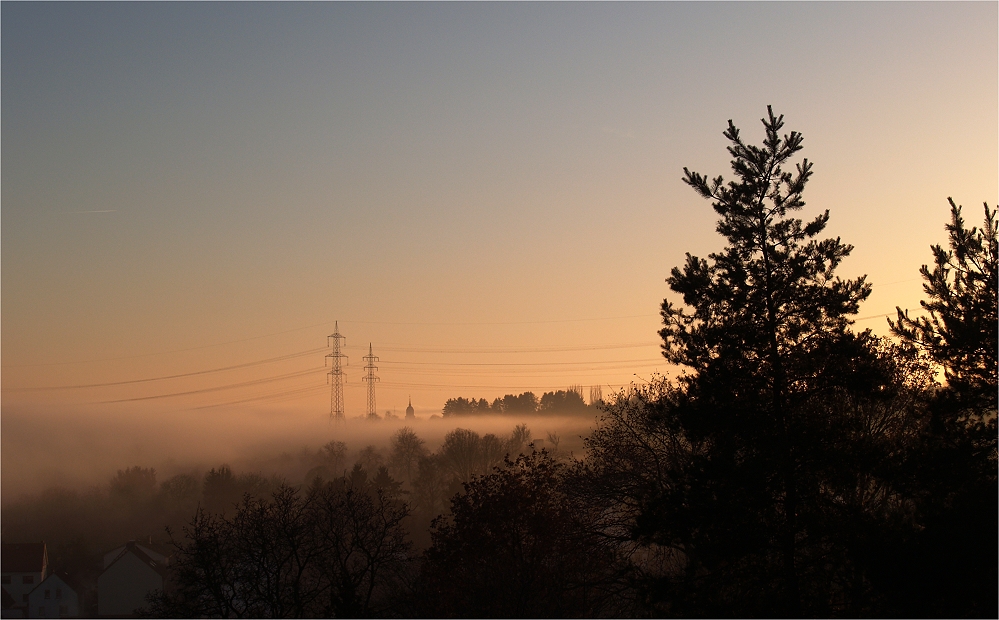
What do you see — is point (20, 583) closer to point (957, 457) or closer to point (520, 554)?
point (520, 554)

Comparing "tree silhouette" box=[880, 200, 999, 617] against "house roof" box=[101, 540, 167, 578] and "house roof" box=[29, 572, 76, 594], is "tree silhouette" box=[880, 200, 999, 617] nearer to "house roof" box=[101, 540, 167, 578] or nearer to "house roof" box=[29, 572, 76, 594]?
"house roof" box=[101, 540, 167, 578]

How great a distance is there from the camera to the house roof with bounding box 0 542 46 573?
6969 centimetres

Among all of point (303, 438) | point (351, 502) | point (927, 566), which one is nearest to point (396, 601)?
point (351, 502)

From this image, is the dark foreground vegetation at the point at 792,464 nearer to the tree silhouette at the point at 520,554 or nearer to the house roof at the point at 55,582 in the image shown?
the tree silhouette at the point at 520,554

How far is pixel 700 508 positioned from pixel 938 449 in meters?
6.05

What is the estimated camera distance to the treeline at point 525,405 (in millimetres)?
165000

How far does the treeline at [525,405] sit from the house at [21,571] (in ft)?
316

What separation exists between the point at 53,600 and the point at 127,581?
644 centimetres

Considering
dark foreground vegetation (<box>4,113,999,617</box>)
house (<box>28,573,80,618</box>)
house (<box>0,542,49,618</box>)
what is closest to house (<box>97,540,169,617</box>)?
house (<box>28,573,80,618</box>)

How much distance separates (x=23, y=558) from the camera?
70.9m

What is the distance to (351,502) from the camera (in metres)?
31.7

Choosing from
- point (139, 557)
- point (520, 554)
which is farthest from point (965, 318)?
point (139, 557)

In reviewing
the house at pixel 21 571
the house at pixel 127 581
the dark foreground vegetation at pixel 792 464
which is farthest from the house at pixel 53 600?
the dark foreground vegetation at pixel 792 464

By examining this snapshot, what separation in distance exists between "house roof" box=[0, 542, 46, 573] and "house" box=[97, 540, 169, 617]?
669 cm
